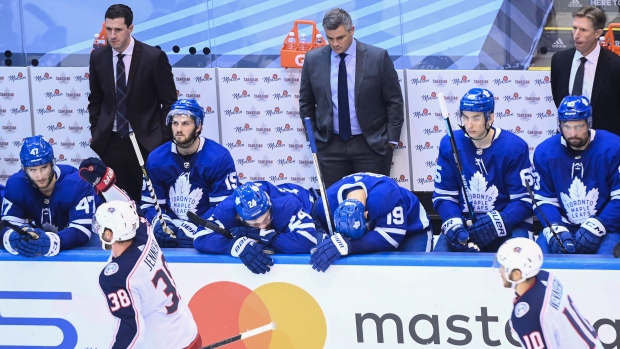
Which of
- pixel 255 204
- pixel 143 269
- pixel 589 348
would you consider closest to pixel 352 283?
pixel 255 204

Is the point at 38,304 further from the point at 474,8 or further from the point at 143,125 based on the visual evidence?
the point at 474,8

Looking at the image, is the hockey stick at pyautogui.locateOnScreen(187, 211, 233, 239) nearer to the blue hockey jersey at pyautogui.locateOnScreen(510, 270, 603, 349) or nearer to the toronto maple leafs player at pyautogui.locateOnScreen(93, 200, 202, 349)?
the toronto maple leafs player at pyautogui.locateOnScreen(93, 200, 202, 349)

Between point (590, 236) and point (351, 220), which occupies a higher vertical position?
point (351, 220)

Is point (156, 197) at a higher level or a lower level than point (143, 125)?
lower

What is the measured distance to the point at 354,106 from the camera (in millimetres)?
7344

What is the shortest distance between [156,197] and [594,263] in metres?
2.66

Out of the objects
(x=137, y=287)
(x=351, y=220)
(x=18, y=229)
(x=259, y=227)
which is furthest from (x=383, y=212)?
(x=18, y=229)

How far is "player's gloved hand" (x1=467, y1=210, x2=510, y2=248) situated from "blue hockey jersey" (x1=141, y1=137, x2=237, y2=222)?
57.9 inches

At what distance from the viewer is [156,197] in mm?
6398

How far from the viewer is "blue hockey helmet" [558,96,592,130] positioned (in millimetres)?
5734

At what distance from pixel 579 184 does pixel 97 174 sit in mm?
2692

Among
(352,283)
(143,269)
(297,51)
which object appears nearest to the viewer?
(143,269)

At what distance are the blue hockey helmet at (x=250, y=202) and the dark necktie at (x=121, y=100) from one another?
2045 mm

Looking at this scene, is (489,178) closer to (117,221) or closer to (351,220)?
(351,220)
